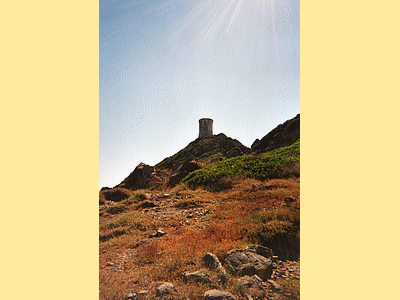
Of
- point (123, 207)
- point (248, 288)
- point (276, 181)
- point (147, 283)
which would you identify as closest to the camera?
point (248, 288)

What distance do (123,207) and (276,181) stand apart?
3.98 m

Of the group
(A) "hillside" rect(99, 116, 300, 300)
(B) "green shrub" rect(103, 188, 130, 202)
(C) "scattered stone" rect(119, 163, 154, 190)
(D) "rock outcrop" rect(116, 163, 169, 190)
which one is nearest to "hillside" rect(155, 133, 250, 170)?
(D) "rock outcrop" rect(116, 163, 169, 190)

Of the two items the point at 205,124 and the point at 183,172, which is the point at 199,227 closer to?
the point at 205,124

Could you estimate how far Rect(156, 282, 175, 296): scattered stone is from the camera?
3377 millimetres

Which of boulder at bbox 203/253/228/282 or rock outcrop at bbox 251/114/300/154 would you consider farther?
rock outcrop at bbox 251/114/300/154

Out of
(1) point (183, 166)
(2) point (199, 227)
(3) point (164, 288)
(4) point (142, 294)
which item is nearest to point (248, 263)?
(3) point (164, 288)

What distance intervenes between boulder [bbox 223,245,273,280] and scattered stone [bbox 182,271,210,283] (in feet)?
1.13

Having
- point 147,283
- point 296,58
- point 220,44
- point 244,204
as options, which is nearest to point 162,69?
point 220,44

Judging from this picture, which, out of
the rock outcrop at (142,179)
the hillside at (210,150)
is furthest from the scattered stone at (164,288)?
the hillside at (210,150)

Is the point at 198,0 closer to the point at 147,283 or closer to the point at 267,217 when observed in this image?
the point at 267,217

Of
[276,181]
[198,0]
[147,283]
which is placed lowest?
[147,283]

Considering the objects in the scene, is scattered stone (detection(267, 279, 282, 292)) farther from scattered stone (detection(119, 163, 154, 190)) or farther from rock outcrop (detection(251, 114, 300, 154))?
scattered stone (detection(119, 163, 154, 190))

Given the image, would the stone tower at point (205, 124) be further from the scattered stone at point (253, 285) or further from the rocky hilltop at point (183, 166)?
the scattered stone at point (253, 285)

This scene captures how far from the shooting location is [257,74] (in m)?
5.19
